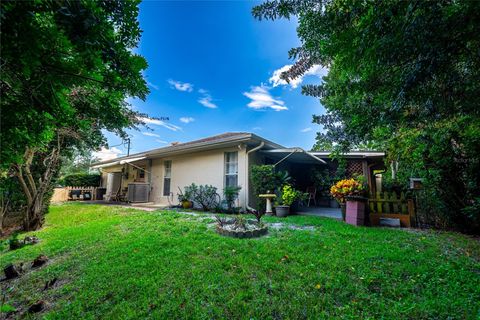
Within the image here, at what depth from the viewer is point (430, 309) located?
6.22 ft

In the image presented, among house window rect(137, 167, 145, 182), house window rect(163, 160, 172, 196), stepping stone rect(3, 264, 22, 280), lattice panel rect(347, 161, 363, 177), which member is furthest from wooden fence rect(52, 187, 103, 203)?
lattice panel rect(347, 161, 363, 177)

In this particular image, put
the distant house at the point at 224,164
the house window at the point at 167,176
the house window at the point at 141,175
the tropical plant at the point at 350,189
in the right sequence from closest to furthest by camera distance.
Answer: the tropical plant at the point at 350,189 < the distant house at the point at 224,164 < the house window at the point at 167,176 < the house window at the point at 141,175

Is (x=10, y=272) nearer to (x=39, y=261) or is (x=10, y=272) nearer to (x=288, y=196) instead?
(x=39, y=261)

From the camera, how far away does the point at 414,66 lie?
6.39ft

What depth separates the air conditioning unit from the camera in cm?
1085

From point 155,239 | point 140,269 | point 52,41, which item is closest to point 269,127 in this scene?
point 155,239

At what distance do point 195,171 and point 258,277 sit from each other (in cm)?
764

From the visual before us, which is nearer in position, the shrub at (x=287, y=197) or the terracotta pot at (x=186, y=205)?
the shrub at (x=287, y=197)

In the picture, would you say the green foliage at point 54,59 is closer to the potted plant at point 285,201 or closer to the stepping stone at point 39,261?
the stepping stone at point 39,261

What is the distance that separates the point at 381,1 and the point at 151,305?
3724 millimetres

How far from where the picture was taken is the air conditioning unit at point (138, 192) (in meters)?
10.9

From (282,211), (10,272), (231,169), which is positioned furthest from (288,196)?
(10,272)

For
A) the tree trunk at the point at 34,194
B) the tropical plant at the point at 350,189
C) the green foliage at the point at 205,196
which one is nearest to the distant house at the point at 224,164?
the green foliage at the point at 205,196

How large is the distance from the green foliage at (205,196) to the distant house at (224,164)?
0.33 meters
